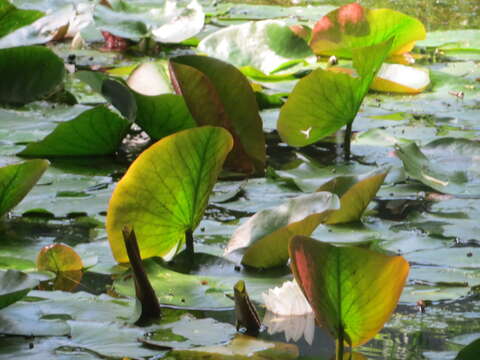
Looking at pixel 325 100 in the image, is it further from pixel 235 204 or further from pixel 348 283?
pixel 348 283

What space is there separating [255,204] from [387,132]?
495 mm

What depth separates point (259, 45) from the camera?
2361 mm

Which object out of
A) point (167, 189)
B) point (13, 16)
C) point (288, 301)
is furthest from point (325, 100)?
point (13, 16)

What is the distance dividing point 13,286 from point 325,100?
76cm

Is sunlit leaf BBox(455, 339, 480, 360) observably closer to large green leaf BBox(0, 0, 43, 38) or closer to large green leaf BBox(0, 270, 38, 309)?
large green leaf BBox(0, 270, 38, 309)

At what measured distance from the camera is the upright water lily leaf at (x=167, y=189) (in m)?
1.02

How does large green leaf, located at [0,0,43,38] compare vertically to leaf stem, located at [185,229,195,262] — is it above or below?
above

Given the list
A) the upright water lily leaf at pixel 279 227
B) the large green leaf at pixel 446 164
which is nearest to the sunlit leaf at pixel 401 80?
the large green leaf at pixel 446 164

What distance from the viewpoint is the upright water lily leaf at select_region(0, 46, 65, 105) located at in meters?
1.91

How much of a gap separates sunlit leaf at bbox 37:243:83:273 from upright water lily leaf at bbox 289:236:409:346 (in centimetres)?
39

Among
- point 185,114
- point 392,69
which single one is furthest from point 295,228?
point 392,69

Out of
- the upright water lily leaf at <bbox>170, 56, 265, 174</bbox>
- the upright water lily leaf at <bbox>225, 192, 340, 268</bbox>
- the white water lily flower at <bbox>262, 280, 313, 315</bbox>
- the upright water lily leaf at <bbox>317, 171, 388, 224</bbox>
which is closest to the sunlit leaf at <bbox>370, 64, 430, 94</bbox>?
the upright water lily leaf at <bbox>170, 56, 265, 174</bbox>

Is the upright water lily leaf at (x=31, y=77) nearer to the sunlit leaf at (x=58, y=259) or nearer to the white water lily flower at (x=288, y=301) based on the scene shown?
the sunlit leaf at (x=58, y=259)

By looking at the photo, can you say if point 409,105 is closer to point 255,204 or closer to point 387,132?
point 387,132
